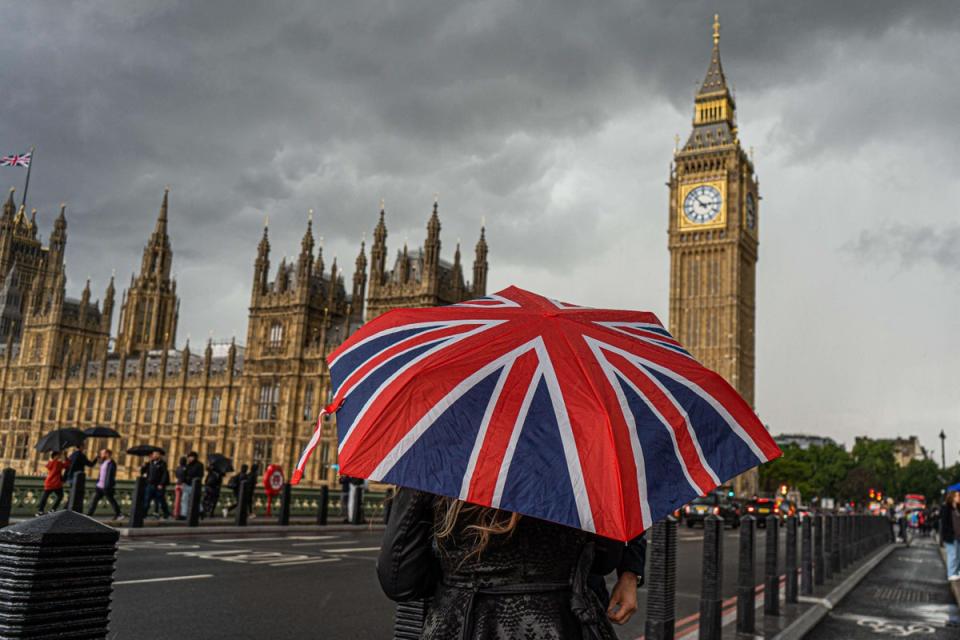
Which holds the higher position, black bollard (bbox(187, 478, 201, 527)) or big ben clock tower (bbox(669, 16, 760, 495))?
big ben clock tower (bbox(669, 16, 760, 495))

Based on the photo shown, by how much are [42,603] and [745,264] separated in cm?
8445

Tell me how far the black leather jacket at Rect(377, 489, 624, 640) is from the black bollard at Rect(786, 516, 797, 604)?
8463 millimetres

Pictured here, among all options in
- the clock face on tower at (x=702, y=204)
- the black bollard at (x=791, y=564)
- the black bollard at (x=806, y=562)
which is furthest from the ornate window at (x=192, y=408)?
the black bollard at (x=791, y=564)

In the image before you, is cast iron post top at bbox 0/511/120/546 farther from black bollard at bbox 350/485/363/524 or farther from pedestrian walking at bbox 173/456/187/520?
black bollard at bbox 350/485/363/524

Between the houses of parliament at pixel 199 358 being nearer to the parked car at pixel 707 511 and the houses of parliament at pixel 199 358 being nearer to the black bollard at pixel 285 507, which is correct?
the parked car at pixel 707 511

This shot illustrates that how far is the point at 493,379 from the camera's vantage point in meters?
2.52

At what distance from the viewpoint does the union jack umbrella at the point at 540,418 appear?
7.65 ft

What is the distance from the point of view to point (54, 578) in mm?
2197

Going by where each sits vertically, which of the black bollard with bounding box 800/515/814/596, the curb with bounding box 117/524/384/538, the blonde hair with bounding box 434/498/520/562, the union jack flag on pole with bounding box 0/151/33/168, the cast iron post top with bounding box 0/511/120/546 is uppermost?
the union jack flag on pole with bounding box 0/151/33/168

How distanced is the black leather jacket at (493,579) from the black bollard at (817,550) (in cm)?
1085

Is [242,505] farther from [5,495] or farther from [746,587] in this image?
[746,587]

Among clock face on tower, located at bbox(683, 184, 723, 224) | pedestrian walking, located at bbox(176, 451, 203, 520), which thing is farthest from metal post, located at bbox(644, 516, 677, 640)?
clock face on tower, located at bbox(683, 184, 723, 224)

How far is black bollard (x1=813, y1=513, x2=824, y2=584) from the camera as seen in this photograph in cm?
1224

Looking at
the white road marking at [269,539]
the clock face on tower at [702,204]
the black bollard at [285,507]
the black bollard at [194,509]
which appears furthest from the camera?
the clock face on tower at [702,204]
